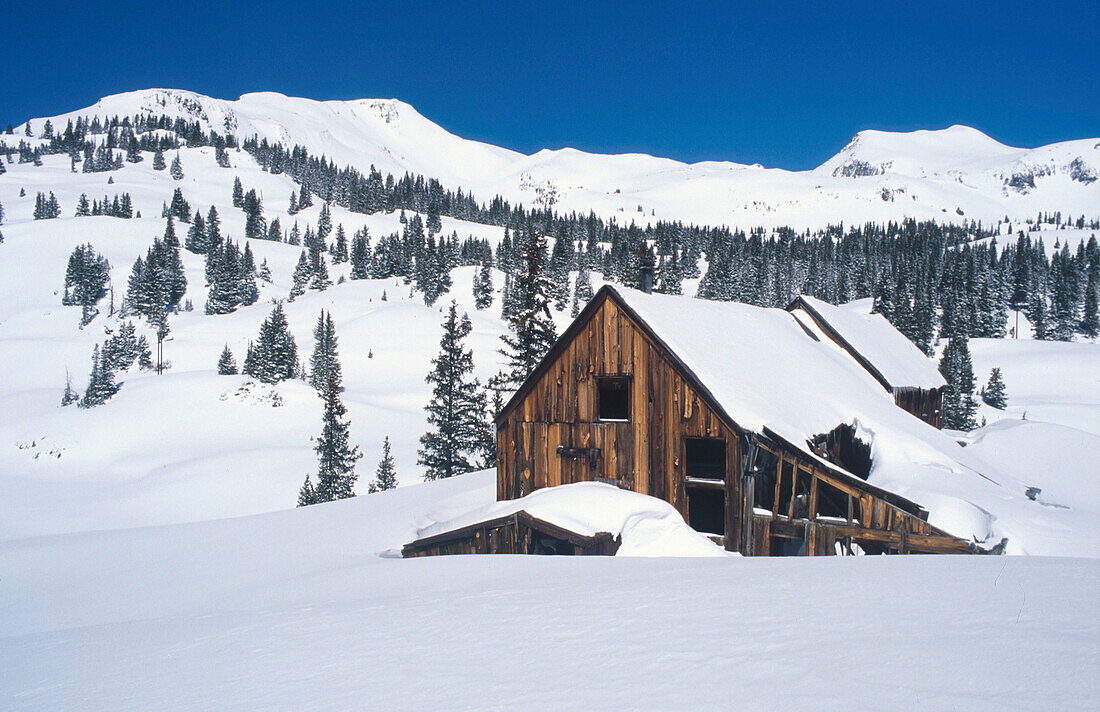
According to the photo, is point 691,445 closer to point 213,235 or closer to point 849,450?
point 849,450

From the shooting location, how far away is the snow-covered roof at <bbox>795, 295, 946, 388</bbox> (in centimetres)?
2708

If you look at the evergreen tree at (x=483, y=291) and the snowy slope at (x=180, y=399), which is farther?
the evergreen tree at (x=483, y=291)

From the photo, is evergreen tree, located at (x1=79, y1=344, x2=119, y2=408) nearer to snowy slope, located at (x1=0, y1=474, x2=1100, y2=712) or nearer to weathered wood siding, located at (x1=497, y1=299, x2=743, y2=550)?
weathered wood siding, located at (x1=497, y1=299, x2=743, y2=550)

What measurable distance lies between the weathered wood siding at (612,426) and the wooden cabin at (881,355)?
13.9 metres

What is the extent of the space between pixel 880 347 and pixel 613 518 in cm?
2187

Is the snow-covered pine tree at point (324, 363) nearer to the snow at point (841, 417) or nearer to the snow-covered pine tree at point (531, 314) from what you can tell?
the snow-covered pine tree at point (531, 314)

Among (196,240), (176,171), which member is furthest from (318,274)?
(176,171)

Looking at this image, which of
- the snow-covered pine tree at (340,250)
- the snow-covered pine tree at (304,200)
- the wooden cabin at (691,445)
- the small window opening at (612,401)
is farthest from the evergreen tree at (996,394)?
the snow-covered pine tree at (304,200)

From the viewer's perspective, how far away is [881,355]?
28453mm

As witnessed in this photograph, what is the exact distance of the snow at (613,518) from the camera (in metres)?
12.6

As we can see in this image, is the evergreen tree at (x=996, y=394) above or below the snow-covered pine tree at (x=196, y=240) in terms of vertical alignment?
below

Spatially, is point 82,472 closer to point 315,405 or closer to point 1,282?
point 315,405

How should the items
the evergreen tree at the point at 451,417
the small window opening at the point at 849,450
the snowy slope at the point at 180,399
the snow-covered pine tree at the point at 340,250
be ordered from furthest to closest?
the snow-covered pine tree at the point at 340,250
the snowy slope at the point at 180,399
the evergreen tree at the point at 451,417
the small window opening at the point at 849,450

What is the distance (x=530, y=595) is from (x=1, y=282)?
132510mm
